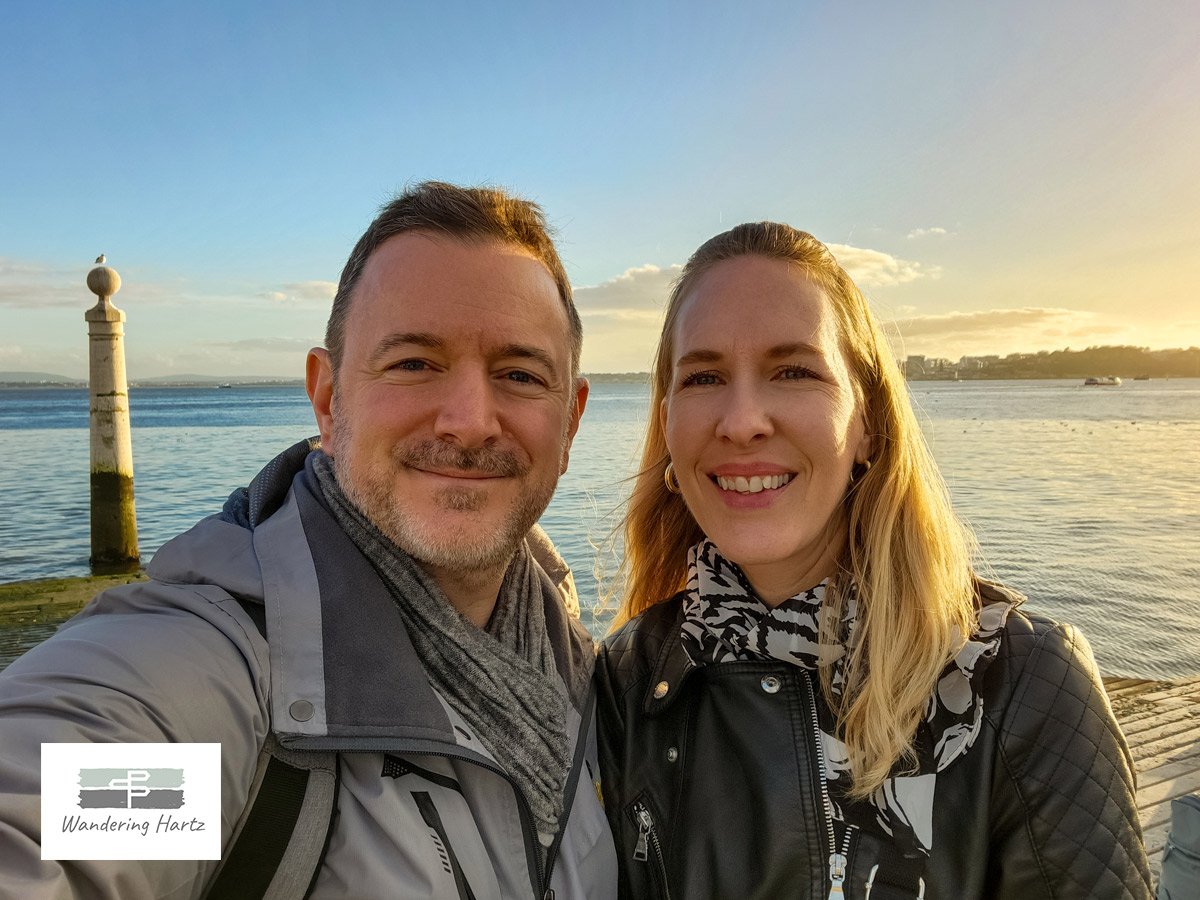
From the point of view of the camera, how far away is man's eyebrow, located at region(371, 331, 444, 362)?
2.34 meters

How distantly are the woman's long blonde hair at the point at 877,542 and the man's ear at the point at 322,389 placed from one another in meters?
1.19

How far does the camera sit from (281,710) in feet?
5.56

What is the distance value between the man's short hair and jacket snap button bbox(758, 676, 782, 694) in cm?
145

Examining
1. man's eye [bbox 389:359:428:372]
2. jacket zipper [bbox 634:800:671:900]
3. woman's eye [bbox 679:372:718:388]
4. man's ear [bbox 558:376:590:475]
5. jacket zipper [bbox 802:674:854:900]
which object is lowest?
jacket zipper [bbox 634:800:671:900]

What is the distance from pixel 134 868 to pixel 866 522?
214cm

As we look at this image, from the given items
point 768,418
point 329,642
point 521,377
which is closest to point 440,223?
point 521,377

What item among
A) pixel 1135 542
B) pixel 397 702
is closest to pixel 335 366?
pixel 397 702

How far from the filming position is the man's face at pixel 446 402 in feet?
7.54

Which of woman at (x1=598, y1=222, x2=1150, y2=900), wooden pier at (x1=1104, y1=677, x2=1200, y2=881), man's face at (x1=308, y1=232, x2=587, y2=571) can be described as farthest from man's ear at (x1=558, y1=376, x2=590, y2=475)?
wooden pier at (x1=1104, y1=677, x2=1200, y2=881)

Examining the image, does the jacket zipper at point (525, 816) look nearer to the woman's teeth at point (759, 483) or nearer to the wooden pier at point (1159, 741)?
the woman's teeth at point (759, 483)

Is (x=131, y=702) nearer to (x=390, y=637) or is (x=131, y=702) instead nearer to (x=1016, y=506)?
(x=390, y=637)

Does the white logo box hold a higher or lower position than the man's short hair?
lower

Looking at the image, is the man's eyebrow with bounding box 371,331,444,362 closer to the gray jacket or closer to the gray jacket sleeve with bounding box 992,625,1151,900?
the gray jacket

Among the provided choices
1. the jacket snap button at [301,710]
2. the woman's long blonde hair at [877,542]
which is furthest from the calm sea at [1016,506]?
the jacket snap button at [301,710]
